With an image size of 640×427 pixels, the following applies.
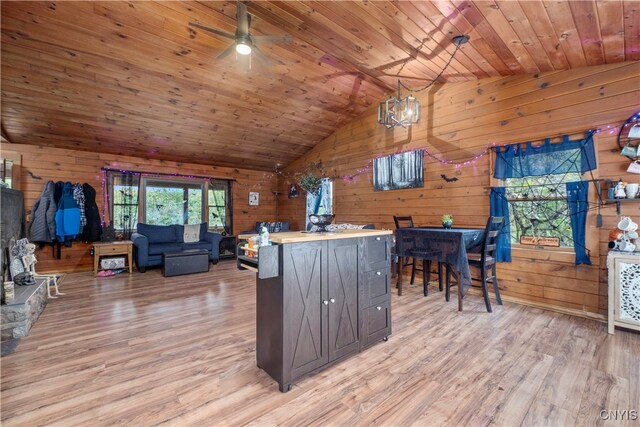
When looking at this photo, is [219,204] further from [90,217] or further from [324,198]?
[324,198]

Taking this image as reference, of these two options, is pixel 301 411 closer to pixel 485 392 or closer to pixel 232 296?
pixel 485 392

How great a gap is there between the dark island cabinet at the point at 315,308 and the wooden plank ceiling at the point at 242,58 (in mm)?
2302

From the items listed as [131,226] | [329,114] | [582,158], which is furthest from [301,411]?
[131,226]

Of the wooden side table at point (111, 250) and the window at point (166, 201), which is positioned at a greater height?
the window at point (166, 201)

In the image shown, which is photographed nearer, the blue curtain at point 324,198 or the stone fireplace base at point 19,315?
the stone fireplace base at point 19,315

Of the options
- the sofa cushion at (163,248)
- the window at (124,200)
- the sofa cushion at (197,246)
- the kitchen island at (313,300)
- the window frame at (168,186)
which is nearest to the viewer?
the kitchen island at (313,300)

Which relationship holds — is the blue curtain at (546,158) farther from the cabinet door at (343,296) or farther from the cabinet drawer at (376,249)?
the cabinet door at (343,296)

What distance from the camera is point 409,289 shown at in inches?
164

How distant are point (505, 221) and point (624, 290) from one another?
1305mm

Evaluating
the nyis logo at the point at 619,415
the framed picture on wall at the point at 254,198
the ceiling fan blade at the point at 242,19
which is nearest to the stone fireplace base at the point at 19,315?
the ceiling fan blade at the point at 242,19

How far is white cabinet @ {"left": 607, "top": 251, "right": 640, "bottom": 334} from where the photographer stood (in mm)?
2502

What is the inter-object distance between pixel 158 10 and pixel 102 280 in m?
4.14

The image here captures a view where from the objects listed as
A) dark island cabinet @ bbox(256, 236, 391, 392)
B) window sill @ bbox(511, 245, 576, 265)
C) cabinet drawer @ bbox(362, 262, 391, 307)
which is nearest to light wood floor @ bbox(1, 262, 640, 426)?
dark island cabinet @ bbox(256, 236, 391, 392)

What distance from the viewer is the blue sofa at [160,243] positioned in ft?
17.1
